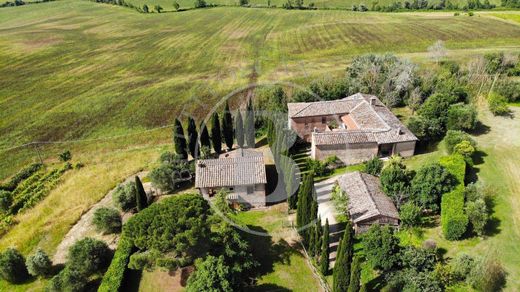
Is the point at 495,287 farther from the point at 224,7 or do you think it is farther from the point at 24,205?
the point at 224,7

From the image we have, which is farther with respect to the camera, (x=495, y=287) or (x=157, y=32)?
(x=157, y=32)

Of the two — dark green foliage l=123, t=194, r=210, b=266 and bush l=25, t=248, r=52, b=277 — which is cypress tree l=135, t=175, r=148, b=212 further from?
bush l=25, t=248, r=52, b=277

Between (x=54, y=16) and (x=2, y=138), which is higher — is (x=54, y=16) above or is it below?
above

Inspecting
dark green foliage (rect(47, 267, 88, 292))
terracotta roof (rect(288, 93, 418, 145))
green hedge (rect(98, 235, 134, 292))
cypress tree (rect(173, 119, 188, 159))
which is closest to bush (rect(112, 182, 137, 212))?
green hedge (rect(98, 235, 134, 292))

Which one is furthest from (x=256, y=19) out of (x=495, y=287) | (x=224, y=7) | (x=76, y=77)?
(x=495, y=287)

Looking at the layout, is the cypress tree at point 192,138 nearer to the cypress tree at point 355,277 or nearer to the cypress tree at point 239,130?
the cypress tree at point 239,130

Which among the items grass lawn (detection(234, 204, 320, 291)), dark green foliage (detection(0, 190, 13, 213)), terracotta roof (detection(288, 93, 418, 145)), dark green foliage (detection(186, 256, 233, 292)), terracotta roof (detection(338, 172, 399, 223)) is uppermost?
terracotta roof (detection(288, 93, 418, 145))
